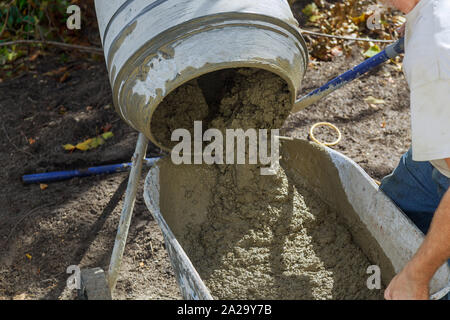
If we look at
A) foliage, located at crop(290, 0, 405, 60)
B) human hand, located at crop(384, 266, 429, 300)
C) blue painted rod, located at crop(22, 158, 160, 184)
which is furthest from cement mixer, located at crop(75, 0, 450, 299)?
foliage, located at crop(290, 0, 405, 60)

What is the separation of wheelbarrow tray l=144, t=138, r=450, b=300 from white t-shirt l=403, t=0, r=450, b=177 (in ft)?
1.78

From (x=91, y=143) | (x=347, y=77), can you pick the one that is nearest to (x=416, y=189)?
(x=347, y=77)

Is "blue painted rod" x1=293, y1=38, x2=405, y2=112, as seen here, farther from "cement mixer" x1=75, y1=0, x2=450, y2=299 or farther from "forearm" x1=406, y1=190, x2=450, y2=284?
"forearm" x1=406, y1=190, x2=450, y2=284

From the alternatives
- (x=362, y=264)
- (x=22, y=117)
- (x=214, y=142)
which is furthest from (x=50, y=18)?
(x=362, y=264)

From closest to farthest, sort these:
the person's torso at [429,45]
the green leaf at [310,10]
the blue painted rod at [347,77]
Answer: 1. the person's torso at [429,45]
2. the blue painted rod at [347,77]
3. the green leaf at [310,10]

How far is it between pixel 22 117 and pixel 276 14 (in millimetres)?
2764

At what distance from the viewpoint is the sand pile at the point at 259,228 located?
2.46m

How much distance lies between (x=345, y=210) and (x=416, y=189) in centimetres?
40

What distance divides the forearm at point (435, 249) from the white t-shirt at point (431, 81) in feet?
0.58

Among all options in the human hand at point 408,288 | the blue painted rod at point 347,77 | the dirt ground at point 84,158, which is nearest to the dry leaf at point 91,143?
the dirt ground at point 84,158

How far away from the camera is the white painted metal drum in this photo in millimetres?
2143

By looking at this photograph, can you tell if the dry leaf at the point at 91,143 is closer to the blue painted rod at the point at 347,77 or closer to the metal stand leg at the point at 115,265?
the metal stand leg at the point at 115,265

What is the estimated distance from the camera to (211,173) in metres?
2.77

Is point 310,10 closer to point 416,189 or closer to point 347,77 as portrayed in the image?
point 347,77
